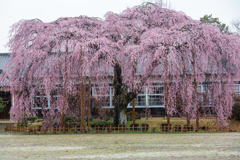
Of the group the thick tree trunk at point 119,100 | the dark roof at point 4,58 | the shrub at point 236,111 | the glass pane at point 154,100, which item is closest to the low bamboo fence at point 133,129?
the thick tree trunk at point 119,100

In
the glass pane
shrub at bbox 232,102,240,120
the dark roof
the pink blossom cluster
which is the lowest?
shrub at bbox 232,102,240,120

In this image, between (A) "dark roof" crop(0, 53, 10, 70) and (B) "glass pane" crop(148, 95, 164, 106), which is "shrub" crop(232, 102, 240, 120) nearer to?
(B) "glass pane" crop(148, 95, 164, 106)

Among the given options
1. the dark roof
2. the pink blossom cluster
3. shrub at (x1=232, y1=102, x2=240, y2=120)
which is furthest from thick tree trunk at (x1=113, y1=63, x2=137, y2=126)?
the dark roof

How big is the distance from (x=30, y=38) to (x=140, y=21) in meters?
6.62

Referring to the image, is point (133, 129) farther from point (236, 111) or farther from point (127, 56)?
point (236, 111)

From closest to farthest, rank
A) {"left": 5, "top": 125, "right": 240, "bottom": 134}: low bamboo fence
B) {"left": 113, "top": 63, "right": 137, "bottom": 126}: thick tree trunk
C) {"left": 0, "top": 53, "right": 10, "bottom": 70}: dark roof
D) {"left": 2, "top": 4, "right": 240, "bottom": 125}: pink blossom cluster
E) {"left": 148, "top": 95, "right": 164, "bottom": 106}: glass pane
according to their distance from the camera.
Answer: {"left": 2, "top": 4, "right": 240, "bottom": 125}: pink blossom cluster < {"left": 5, "top": 125, "right": 240, "bottom": 134}: low bamboo fence < {"left": 113, "top": 63, "right": 137, "bottom": 126}: thick tree trunk < {"left": 148, "top": 95, "right": 164, "bottom": 106}: glass pane < {"left": 0, "top": 53, "right": 10, "bottom": 70}: dark roof

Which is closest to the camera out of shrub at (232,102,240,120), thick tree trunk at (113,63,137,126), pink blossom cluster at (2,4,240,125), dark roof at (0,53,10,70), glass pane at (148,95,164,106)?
pink blossom cluster at (2,4,240,125)

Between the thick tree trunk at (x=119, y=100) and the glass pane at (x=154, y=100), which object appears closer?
the thick tree trunk at (x=119, y=100)

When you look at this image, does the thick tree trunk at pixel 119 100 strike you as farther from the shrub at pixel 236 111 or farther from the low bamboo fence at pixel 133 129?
the shrub at pixel 236 111

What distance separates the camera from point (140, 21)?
1556 centimetres

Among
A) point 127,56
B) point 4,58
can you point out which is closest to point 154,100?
point 127,56

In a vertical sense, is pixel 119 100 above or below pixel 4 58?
below

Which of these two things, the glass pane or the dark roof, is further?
the dark roof

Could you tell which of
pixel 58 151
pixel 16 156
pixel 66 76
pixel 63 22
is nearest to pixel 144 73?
pixel 66 76
